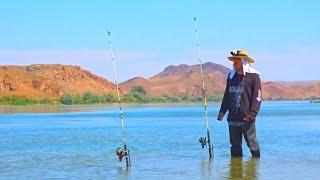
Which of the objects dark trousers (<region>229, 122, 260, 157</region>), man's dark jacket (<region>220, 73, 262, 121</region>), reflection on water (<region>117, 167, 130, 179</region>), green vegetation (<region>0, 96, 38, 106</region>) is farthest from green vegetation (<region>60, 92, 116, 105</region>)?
reflection on water (<region>117, 167, 130, 179</region>)

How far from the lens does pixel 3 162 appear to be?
1481 cm

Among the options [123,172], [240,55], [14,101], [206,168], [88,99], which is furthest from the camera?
[88,99]

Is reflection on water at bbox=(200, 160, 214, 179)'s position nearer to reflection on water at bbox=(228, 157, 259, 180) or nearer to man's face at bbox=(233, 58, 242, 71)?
reflection on water at bbox=(228, 157, 259, 180)

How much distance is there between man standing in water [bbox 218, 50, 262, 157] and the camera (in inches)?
529

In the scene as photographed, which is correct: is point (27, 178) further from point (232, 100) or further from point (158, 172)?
point (232, 100)

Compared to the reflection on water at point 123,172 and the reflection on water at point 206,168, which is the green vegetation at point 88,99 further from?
the reflection on water at point 123,172

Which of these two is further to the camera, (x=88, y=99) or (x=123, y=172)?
(x=88, y=99)

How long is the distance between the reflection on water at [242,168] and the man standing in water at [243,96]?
0.48m

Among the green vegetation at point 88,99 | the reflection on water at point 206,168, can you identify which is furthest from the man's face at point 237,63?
the green vegetation at point 88,99

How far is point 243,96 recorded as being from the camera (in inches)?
531

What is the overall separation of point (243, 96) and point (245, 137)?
2.75ft

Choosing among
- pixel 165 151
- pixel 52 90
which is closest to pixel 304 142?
pixel 165 151

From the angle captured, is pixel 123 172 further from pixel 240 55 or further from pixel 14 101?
pixel 14 101

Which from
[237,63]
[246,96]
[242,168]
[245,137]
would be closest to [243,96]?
[246,96]
